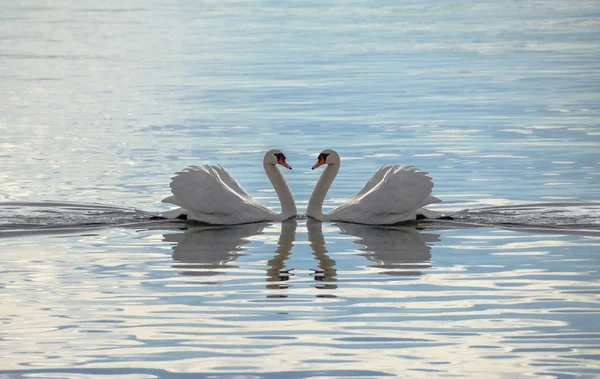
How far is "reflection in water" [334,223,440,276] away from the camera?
45.1 feet

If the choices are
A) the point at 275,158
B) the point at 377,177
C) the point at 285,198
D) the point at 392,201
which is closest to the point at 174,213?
the point at 285,198

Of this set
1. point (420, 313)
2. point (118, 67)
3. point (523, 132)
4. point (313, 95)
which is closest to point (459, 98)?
point (313, 95)

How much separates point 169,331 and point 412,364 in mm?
2033

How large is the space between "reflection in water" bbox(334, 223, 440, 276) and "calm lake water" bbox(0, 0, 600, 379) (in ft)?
0.16

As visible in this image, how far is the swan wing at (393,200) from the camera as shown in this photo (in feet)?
53.2

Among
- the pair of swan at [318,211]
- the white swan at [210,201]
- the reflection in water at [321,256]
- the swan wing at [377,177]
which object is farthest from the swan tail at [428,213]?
the white swan at [210,201]

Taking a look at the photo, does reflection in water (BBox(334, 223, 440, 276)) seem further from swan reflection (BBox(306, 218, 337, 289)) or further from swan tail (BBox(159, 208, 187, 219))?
swan tail (BBox(159, 208, 187, 219))

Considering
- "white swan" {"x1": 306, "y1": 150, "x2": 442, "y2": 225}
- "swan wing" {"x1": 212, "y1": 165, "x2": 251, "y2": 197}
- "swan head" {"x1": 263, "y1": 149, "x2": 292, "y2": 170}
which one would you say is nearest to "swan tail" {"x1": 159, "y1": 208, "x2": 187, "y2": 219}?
"swan wing" {"x1": 212, "y1": 165, "x2": 251, "y2": 197}

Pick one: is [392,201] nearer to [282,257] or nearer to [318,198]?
[318,198]

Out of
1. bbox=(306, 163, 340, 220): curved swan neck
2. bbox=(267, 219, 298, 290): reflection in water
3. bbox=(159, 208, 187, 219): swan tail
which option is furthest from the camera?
bbox=(306, 163, 340, 220): curved swan neck

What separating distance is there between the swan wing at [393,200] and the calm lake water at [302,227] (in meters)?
0.21

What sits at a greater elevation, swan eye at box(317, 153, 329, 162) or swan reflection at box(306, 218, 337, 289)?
swan eye at box(317, 153, 329, 162)

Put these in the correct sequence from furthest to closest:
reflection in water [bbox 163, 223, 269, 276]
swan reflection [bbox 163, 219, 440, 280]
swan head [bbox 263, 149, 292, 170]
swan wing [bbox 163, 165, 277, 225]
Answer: swan head [bbox 263, 149, 292, 170] < swan wing [bbox 163, 165, 277, 225] < reflection in water [bbox 163, 223, 269, 276] < swan reflection [bbox 163, 219, 440, 280]

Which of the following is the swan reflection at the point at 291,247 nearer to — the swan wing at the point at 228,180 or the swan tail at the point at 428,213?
the swan tail at the point at 428,213
